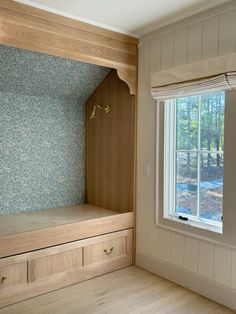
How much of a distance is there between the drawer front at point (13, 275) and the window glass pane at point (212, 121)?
1.81m

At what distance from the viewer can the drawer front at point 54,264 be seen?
2.63 meters

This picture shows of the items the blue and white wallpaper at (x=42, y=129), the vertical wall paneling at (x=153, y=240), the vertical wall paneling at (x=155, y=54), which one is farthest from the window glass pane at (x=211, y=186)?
the blue and white wallpaper at (x=42, y=129)

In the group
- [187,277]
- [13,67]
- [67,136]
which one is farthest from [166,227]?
[13,67]

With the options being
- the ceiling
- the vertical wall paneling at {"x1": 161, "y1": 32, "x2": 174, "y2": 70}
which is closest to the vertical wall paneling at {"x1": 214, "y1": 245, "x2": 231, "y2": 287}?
the vertical wall paneling at {"x1": 161, "y1": 32, "x2": 174, "y2": 70}

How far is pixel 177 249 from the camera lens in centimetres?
290

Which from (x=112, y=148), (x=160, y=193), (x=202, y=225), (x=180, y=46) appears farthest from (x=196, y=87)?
(x=112, y=148)

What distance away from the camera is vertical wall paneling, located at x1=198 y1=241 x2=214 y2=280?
2.62 m

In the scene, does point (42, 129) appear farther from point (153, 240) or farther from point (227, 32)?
point (227, 32)

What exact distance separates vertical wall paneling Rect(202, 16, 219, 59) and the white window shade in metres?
0.22

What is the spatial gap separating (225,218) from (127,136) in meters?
1.34

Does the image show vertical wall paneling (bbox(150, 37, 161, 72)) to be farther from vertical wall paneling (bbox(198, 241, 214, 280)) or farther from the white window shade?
vertical wall paneling (bbox(198, 241, 214, 280))

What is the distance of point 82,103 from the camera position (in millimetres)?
3812

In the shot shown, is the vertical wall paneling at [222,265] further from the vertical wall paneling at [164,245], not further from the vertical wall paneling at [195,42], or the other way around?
the vertical wall paneling at [195,42]

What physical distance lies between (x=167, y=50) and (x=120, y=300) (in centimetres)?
221
